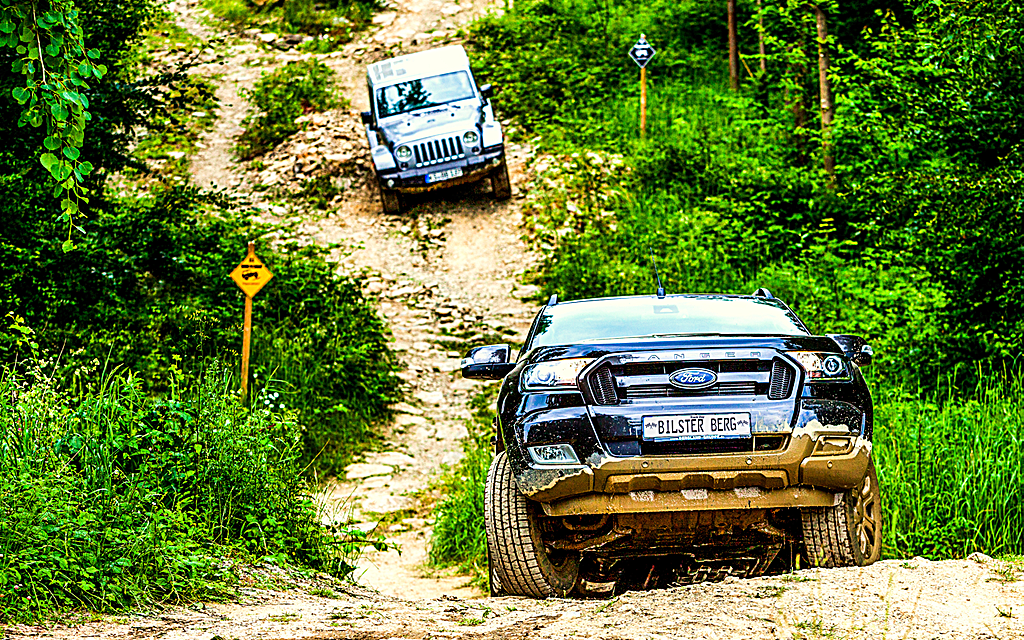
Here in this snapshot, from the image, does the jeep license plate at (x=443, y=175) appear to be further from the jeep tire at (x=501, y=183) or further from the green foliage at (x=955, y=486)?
the green foliage at (x=955, y=486)

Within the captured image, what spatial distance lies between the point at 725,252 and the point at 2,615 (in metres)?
12.0

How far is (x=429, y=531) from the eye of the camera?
8320 mm

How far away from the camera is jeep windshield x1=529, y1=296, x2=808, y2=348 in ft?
17.5

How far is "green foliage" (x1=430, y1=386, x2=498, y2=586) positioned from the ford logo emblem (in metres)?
2.73

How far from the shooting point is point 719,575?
5602 mm

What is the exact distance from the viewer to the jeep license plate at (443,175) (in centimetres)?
1678

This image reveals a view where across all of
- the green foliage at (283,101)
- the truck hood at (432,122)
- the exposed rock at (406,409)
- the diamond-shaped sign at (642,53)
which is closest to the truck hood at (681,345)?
the exposed rock at (406,409)

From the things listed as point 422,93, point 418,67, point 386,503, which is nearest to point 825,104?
point 422,93

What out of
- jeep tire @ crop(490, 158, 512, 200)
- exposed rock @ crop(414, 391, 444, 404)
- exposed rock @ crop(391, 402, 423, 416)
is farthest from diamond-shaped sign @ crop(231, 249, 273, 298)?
jeep tire @ crop(490, 158, 512, 200)

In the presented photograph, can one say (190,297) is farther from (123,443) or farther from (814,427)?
(814,427)

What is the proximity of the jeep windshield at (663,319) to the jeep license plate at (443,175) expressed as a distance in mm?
10858

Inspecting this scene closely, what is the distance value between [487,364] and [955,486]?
3349 millimetres

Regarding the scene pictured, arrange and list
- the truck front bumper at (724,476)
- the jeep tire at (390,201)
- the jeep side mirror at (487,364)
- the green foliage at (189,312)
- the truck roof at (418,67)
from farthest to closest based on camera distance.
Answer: the truck roof at (418,67), the jeep tire at (390,201), the green foliage at (189,312), the jeep side mirror at (487,364), the truck front bumper at (724,476)

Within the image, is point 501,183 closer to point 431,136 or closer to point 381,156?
point 431,136
